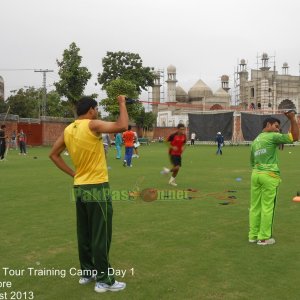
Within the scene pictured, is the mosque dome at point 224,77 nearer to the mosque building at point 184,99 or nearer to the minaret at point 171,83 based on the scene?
the mosque building at point 184,99

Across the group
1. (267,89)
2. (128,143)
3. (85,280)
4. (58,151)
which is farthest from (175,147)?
(267,89)

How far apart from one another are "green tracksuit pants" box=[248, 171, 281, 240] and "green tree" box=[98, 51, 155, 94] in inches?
2091

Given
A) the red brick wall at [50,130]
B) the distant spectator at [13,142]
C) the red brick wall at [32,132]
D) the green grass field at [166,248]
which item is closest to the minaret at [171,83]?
the red brick wall at [50,130]

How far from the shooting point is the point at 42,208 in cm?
984

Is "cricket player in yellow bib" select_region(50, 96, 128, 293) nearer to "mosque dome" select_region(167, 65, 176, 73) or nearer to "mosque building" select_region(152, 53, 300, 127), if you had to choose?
"mosque building" select_region(152, 53, 300, 127)

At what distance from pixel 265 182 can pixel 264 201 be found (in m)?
0.29

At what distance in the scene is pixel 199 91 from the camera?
91.5 metres

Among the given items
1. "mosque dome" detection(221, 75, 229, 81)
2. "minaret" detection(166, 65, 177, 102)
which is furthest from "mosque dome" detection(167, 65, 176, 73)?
"mosque dome" detection(221, 75, 229, 81)

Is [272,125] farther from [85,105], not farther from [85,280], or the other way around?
[85,280]

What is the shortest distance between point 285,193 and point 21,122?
38.3 metres

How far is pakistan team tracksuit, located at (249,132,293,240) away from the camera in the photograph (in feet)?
22.5

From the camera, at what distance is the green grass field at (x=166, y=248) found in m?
5.09

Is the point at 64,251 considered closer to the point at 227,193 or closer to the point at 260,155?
the point at 260,155

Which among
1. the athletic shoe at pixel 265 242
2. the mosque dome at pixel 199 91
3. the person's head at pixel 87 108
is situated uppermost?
the mosque dome at pixel 199 91
